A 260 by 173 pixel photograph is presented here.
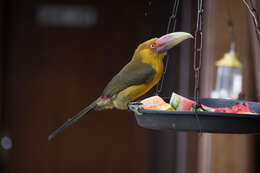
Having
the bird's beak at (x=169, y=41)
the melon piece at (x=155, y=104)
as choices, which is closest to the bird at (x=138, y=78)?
the bird's beak at (x=169, y=41)

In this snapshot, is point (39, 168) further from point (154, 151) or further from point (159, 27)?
point (159, 27)

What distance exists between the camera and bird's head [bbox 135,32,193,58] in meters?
1.53

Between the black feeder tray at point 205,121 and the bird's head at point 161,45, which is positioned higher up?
the bird's head at point 161,45

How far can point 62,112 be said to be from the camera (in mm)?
3613

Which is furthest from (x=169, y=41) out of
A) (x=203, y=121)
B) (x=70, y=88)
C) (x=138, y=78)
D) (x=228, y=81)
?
(x=70, y=88)

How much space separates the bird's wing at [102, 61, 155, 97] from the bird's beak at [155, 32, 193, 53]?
0.32ft

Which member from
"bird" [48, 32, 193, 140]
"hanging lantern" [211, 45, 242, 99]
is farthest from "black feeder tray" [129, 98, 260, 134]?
"hanging lantern" [211, 45, 242, 99]

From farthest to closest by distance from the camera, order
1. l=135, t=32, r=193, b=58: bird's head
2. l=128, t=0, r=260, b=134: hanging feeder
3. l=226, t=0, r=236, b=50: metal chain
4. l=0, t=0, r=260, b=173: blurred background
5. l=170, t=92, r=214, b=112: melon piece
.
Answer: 1. l=0, t=0, r=260, b=173: blurred background
2. l=226, t=0, r=236, b=50: metal chain
3. l=135, t=32, r=193, b=58: bird's head
4. l=170, t=92, r=214, b=112: melon piece
5. l=128, t=0, r=260, b=134: hanging feeder

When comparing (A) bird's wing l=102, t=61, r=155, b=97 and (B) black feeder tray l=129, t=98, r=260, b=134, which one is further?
(A) bird's wing l=102, t=61, r=155, b=97

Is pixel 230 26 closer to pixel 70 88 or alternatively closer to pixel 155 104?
pixel 155 104

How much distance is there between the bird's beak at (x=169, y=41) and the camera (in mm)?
1516

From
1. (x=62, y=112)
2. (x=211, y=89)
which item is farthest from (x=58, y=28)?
(x=211, y=89)

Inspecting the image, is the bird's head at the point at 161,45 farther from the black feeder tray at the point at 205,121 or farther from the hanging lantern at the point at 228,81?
the hanging lantern at the point at 228,81

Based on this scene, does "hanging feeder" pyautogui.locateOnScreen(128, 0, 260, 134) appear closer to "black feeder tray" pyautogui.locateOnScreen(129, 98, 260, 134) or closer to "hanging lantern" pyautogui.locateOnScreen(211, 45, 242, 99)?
"black feeder tray" pyautogui.locateOnScreen(129, 98, 260, 134)
